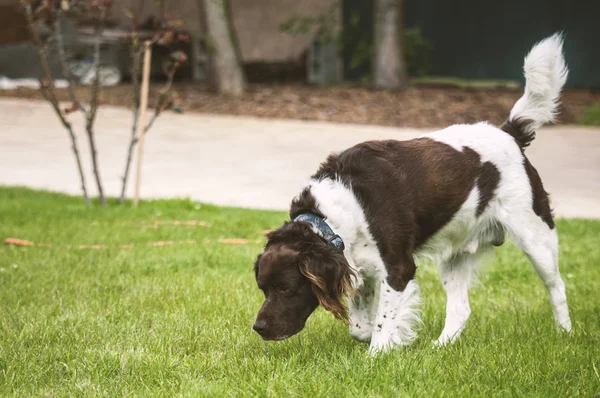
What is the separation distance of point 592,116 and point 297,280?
1403 cm

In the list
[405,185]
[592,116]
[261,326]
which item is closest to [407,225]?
[405,185]

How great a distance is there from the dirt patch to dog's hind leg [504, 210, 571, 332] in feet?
33.9

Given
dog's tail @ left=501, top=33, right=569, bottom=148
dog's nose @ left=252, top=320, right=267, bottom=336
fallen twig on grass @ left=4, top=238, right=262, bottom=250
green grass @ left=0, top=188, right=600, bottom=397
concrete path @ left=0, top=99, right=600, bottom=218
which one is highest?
dog's tail @ left=501, top=33, right=569, bottom=148

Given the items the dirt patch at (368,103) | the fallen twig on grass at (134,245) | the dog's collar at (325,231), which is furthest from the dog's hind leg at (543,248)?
the dirt patch at (368,103)

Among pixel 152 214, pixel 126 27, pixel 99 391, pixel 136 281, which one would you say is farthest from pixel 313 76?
pixel 99 391

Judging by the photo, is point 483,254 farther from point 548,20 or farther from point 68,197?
point 548,20

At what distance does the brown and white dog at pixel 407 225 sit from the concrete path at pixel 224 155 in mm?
4969

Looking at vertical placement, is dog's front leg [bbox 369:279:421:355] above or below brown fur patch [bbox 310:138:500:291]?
below

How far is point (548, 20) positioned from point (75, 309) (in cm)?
1957

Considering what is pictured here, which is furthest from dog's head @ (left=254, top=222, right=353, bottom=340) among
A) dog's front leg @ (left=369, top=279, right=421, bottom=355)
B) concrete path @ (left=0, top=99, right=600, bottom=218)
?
concrete path @ (left=0, top=99, right=600, bottom=218)

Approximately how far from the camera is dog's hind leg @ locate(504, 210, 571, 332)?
462 centimetres

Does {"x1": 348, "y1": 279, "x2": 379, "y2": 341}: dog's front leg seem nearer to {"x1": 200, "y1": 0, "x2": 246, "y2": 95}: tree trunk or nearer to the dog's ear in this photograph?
the dog's ear

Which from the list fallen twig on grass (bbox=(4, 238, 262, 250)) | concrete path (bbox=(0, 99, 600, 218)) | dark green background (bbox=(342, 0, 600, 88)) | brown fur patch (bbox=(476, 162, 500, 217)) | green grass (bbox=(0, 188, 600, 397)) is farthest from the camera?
dark green background (bbox=(342, 0, 600, 88))

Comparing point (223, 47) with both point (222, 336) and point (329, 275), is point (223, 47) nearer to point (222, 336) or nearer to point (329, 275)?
point (222, 336)
